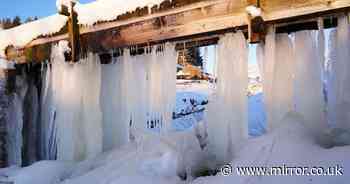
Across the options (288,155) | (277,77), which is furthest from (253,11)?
(288,155)

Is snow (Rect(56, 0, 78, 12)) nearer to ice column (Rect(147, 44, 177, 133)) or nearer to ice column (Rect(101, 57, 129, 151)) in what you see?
ice column (Rect(101, 57, 129, 151))

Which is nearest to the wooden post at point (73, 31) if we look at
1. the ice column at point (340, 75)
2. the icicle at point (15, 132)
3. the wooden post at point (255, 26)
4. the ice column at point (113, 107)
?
the ice column at point (113, 107)

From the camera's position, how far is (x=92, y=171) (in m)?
3.83

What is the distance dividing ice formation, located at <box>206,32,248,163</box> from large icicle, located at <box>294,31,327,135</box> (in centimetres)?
49

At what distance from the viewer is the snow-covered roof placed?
4.04 metres

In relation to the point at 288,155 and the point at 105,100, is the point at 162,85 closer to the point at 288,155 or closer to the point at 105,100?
the point at 105,100

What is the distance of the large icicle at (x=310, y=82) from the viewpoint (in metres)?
3.25

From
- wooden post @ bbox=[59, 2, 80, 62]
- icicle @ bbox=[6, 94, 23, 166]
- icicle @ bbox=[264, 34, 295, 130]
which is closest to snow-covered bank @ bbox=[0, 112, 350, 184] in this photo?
icicle @ bbox=[264, 34, 295, 130]

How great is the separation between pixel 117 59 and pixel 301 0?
228 cm

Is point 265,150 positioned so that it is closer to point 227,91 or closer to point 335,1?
point 227,91

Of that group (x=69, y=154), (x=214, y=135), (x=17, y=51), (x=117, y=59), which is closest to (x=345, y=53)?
(x=214, y=135)

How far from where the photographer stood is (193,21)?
356 centimetres

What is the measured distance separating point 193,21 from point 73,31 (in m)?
1.59

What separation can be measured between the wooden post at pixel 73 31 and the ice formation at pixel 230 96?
180 centimetres
